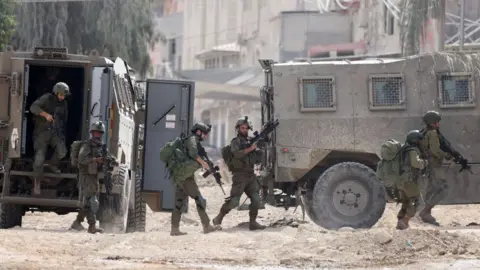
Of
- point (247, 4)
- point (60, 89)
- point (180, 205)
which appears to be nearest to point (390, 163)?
point (180, 205)

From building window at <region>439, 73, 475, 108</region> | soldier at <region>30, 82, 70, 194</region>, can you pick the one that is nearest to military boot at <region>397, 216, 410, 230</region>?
building window at <region>439, 73, 475, 108</region>

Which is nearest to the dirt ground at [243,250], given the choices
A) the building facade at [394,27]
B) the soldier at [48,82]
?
the soldier at [48,82]

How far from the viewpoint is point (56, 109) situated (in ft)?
53.0

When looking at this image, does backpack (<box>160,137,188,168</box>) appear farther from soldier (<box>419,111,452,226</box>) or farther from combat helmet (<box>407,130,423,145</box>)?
soldier (<box>419,111,452,226</box>)

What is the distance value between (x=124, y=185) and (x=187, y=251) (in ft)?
10.1

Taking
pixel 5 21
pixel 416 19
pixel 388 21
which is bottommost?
pixel 5 21

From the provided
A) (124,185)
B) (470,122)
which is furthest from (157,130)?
(470,122)

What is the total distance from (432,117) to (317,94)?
1676 mm

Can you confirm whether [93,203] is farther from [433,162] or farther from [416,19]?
[416,19]

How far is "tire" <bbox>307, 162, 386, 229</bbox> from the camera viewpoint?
16.5 m

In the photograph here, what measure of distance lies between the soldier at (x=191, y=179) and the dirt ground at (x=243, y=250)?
1.83 feet

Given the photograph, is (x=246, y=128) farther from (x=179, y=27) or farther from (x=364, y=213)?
(x=179, y=27)

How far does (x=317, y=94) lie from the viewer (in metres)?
16.9

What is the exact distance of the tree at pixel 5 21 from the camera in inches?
1035
